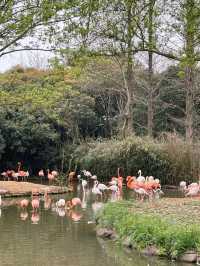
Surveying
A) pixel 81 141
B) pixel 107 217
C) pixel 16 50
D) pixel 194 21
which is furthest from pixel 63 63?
pixel 81 141

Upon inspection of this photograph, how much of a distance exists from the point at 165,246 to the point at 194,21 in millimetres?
7001

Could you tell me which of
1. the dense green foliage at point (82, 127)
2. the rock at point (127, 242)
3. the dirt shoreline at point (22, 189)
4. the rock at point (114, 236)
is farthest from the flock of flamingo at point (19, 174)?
the rock at point (127, 242)

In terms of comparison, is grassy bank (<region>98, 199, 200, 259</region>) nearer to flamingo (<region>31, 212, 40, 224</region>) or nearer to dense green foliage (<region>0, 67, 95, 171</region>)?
flamingo (<region>31, 212, 40, 224</region>)

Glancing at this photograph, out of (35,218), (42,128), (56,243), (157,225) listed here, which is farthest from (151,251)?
(42,128)

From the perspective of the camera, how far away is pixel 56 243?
36.6ft

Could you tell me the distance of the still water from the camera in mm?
9688

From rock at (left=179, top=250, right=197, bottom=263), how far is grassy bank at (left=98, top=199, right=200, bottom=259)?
0.05 metres

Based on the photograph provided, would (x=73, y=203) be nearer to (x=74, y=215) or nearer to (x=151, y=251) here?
(x=74, y=215)

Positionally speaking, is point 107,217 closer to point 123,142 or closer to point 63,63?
point 63,63

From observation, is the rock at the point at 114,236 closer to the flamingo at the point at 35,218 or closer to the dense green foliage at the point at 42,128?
the flamingo at the point at 35,218

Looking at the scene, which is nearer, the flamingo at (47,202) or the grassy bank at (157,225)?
the grassy bank at (157,225)

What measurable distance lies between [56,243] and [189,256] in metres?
2.83

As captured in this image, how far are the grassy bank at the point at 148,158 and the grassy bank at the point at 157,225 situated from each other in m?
9.94

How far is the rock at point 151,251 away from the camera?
9893mm
